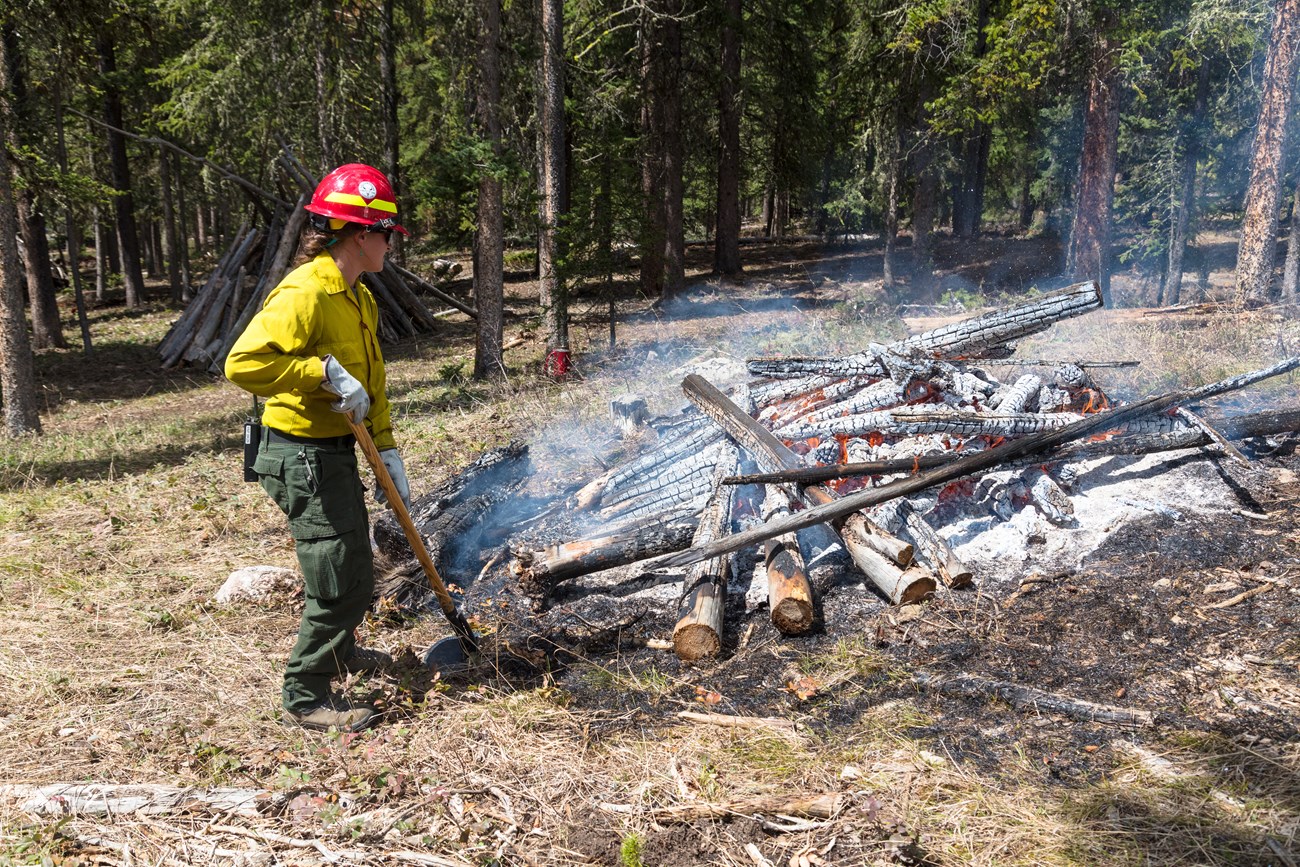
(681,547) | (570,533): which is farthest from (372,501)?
(681,547)

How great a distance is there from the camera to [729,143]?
59.5ft

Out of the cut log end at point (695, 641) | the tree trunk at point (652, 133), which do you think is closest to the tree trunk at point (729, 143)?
the tree trunk at point (652, 133)

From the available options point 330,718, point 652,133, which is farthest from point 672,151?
point 330,718

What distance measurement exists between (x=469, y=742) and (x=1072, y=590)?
10.8ft

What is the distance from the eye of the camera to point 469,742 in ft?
11.7

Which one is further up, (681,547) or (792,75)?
(792,75)

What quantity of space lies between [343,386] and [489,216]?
8326mm

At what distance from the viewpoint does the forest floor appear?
9.73 feet

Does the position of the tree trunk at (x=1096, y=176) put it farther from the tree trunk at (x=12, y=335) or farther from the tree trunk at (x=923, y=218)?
the tree trunk at (x=12, y=335)

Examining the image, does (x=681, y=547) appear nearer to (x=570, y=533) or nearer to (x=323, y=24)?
(x=570, y=533)

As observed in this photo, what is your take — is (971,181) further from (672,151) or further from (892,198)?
(672,151)

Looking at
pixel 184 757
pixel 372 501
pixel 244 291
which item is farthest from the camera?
pixel 244 291

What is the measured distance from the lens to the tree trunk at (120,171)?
1783 centimetres

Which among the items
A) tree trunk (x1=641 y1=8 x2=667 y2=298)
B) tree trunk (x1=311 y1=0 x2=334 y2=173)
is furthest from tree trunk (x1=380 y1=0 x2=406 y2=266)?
tree trunk (x1=641 y1=8 x2=667 y2=298)
